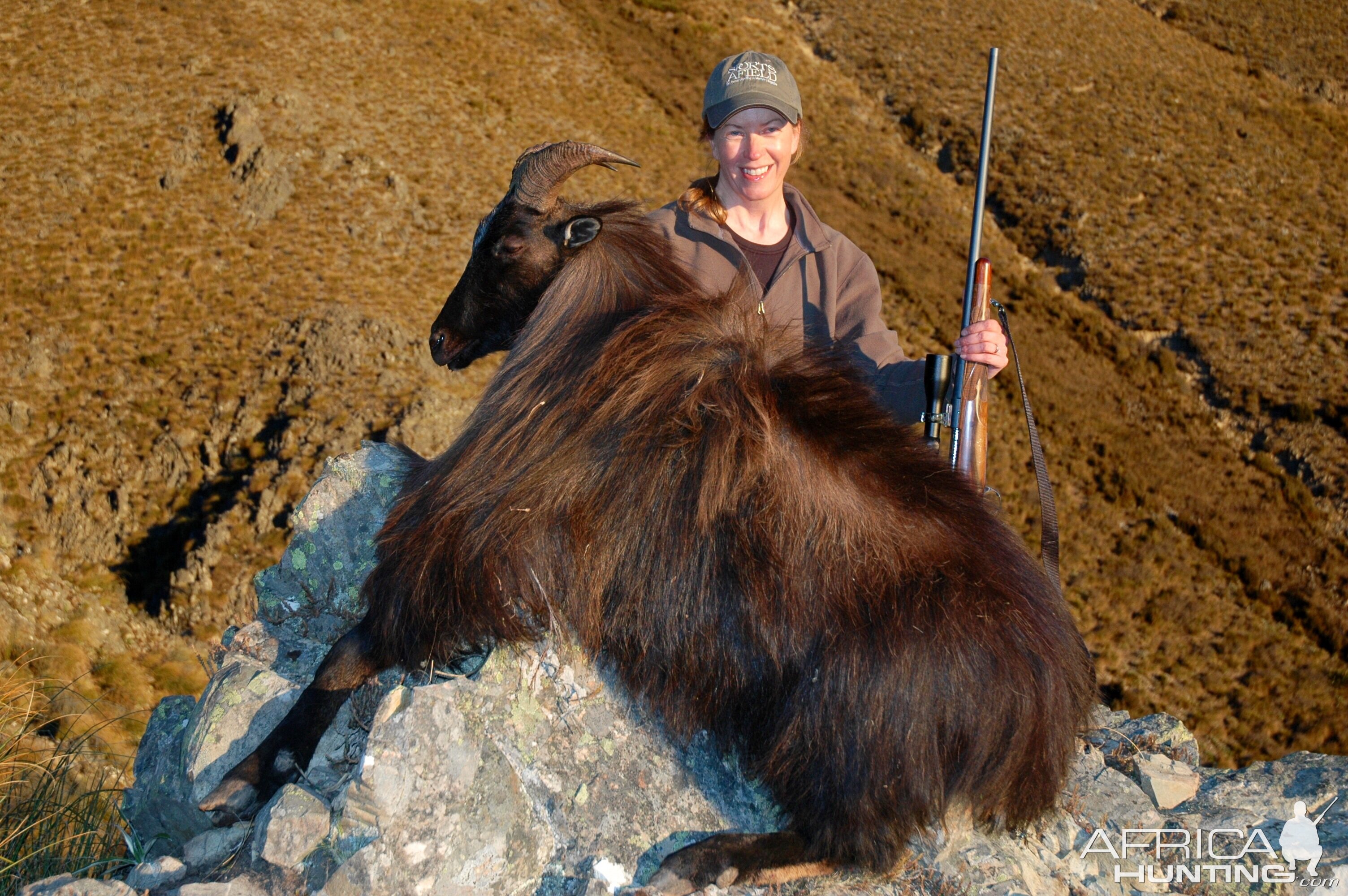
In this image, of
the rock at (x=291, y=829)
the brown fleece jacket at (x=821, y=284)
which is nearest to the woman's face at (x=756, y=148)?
the brown fleece jacket at (x=821, y=284)

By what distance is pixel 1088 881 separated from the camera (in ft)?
9.47

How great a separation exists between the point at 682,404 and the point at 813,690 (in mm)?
989

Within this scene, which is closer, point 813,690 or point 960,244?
point 813,690

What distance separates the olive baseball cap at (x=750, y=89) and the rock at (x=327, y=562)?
Answer: 2.05m

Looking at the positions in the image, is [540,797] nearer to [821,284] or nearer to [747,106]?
[821,284]

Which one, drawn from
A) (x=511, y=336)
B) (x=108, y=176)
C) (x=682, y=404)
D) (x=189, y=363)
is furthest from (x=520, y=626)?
(x=108, y=176)

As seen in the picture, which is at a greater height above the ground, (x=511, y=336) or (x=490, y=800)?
(x=511, y=336)

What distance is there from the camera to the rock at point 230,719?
2.82 m

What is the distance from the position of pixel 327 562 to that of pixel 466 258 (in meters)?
11.2

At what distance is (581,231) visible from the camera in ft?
10.8

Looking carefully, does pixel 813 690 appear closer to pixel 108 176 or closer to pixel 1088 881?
pixel 1088 881

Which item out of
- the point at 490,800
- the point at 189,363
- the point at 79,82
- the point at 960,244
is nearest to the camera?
the point at 490,800

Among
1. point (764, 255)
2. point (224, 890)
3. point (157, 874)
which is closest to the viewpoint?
point (224, 890)

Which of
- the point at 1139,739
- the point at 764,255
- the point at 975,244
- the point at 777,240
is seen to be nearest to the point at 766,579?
the point at 764,255
